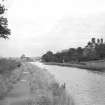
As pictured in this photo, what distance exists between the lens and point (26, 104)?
1031cm

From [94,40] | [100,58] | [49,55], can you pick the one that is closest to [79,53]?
[94,40]

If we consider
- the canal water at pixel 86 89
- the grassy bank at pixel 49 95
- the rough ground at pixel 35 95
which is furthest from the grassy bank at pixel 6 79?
the canal water at pixel 86 89

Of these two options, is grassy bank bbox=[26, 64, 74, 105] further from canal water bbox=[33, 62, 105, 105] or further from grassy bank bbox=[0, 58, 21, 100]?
grassy bank bbox=[0, 58, 21, 100]

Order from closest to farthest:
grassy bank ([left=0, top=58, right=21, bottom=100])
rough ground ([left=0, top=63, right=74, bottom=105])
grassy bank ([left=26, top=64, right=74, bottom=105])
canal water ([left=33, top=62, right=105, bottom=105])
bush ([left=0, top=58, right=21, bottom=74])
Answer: rough ground ([left=0, top=63, right=74, bottom=105]) < grassy bank ([left=26, top=64, right=74, bottom=105]) < grassy bank ([left=0, top=58, right=21, bottom=100]) < canal water ([left=33, top=62, right=105, bottom=105]) < bush ([left=0, top=58, right=21, bottom=74])

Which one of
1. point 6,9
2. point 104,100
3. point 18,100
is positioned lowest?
point 104,100

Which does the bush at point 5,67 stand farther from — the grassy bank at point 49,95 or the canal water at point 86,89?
the grassy bank at point 49,95

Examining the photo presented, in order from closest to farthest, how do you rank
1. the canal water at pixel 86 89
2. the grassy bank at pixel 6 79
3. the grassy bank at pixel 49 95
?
the grassy bank at pixel 49 95 < the grassy bank at pixel 6 79 < the canal water at pixel 86 89

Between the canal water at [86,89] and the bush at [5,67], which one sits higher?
the bush at [5,67]

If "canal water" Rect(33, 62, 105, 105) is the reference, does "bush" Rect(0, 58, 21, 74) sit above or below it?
above

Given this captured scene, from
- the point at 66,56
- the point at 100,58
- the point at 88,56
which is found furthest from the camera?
the point at 66,56

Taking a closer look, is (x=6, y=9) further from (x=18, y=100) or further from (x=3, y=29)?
(x=18, y=100)

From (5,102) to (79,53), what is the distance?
322 ft

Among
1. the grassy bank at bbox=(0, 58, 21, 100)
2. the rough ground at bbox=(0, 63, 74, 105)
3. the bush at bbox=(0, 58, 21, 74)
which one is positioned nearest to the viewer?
the rough ground at bbox=(0, 63, 74, 105)

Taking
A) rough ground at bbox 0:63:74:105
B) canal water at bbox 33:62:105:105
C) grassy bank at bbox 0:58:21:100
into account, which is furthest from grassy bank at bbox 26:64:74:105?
grassy bank at bbox 0:58:21:100
